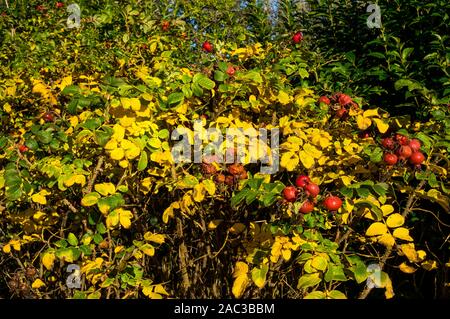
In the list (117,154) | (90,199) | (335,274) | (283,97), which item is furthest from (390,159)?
(90,199)

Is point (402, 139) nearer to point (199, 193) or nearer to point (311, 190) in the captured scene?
point (311, 190)

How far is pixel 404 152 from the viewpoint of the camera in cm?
179

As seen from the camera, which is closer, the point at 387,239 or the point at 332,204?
the point at 332,204

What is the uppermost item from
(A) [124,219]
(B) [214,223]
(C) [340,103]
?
(C) [340,103]

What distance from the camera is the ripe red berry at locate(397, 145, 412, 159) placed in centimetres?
180

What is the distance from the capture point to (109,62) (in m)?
3.42

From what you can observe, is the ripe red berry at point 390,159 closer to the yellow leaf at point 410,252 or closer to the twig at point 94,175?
the yellow leaf at point 410,252

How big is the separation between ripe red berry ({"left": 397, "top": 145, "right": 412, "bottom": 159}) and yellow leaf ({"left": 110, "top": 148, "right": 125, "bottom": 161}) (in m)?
1.04

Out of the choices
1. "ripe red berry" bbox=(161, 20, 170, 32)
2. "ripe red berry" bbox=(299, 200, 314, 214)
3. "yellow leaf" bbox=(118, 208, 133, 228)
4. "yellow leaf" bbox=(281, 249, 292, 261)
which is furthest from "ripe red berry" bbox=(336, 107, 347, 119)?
"ripe red berry" bbox=(161, 20, 170, 32)

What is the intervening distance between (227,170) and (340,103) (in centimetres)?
65

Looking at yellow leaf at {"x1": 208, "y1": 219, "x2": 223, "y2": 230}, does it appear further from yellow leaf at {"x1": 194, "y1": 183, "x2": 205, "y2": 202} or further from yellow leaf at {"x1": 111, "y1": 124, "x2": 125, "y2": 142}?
yellow leaf at {"x1": 111, "y1": 124, "x2": 125, "y2": 142}

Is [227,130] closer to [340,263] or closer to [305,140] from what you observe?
[305,140]

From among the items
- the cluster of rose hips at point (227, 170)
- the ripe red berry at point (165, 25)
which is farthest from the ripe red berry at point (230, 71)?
the ripe red berry at point (165, 25)
